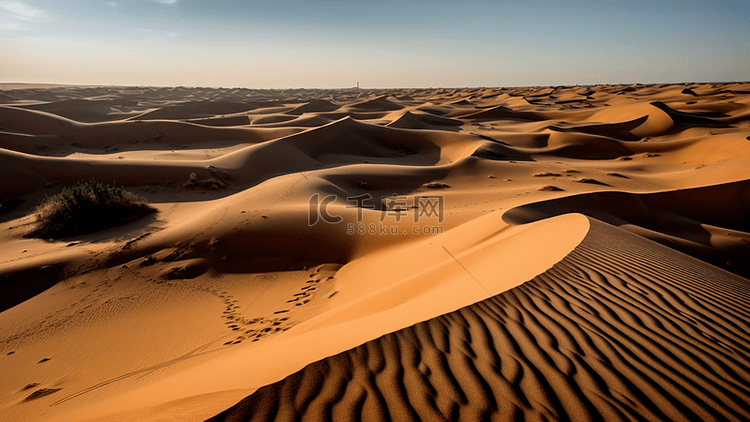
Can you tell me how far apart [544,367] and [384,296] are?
2561 millimetres

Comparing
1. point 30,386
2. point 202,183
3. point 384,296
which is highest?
point 384,296

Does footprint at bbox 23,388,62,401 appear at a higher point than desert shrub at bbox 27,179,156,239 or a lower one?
lower

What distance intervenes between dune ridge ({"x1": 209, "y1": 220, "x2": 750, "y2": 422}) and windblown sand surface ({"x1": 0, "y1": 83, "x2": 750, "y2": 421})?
1cm

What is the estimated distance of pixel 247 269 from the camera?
6953 mm

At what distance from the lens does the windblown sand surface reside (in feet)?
6.66

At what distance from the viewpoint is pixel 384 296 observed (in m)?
4.54

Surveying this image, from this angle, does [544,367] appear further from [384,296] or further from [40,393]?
[40,393]

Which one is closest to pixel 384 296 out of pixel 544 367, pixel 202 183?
pixel 544 367

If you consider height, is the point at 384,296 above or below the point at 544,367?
below

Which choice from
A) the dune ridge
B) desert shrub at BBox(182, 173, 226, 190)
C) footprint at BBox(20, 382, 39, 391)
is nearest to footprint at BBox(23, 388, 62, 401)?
footprint at BBox(20, 382, 39, 391)

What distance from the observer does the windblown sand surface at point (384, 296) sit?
2.03 metres

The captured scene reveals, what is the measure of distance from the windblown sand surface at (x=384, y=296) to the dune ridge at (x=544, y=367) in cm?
1

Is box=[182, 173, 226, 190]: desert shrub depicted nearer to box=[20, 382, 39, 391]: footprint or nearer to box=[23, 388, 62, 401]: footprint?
box=[20, 382, 39, 391]: footprint

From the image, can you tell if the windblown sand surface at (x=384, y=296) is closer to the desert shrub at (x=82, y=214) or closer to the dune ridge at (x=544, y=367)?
A: the dune ridge at (x=544, y=367)
